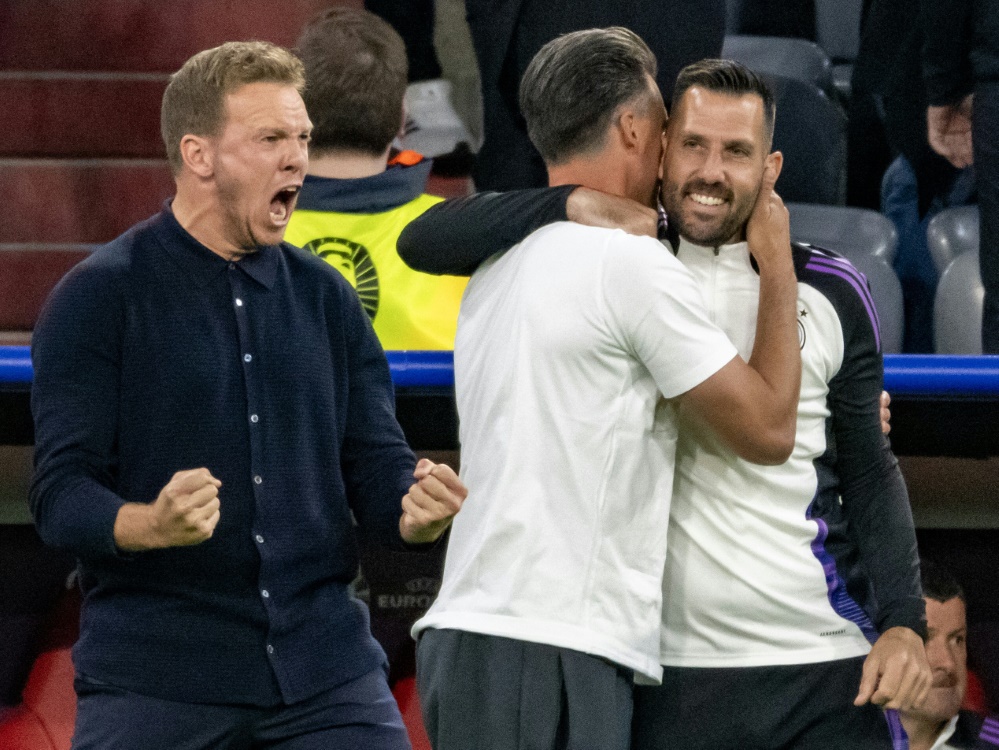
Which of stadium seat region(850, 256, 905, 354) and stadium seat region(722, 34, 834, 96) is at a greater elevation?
stadium seat region(722, 34, 834, 96)

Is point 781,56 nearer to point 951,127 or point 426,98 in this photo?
point 951,127

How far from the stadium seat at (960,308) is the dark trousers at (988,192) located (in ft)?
0.59

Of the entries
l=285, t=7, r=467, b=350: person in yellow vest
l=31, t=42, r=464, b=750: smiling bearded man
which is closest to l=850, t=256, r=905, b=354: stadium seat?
l=285, t=7, r=467, b=350: person in yellow vest

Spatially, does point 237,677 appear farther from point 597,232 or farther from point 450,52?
point 450,52

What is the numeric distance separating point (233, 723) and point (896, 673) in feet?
2.70

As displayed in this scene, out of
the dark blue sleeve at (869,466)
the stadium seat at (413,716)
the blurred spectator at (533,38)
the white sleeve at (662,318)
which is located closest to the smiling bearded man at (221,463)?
the white sleeve at (662,318)

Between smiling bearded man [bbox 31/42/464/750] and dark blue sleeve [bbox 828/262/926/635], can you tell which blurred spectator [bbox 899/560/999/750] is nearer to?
dark blue sleeve [bbox 828/262/926/635]

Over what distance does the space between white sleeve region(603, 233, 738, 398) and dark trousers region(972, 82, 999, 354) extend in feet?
5.10

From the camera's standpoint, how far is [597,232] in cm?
190

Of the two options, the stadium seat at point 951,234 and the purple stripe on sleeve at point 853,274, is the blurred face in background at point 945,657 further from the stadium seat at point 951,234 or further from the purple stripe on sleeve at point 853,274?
the stadium seat at point 951,234

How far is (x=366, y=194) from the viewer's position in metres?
2.69

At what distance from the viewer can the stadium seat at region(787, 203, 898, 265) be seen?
3779mm

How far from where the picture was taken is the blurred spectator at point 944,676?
2.85 metres

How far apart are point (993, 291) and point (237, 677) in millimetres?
1989
